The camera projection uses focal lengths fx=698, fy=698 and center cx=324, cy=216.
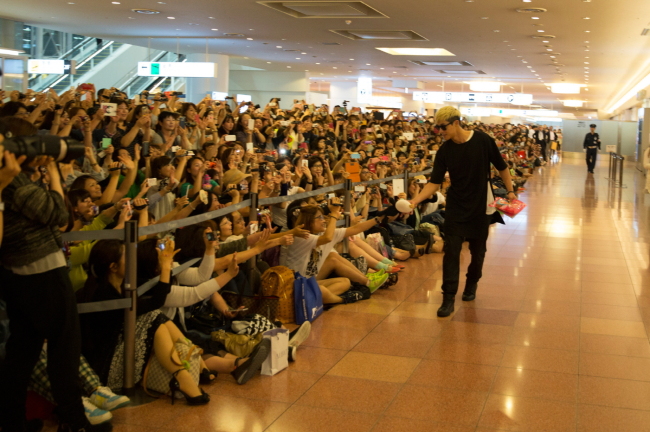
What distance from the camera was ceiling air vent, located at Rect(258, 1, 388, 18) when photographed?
1464 cm

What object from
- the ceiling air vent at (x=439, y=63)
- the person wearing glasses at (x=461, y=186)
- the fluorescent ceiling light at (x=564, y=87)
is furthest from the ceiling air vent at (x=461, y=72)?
the person wearing glasses at (x=461, y=186)

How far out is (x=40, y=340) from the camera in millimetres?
3240

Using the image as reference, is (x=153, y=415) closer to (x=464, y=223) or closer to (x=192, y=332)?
(x=192, y=332)

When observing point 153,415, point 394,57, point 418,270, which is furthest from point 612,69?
point 153,415

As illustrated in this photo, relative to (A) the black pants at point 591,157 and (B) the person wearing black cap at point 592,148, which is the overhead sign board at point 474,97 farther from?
(A) the black pants at point 591,157

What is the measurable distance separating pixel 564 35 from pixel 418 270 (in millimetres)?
12281

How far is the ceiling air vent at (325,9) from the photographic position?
14.6 m

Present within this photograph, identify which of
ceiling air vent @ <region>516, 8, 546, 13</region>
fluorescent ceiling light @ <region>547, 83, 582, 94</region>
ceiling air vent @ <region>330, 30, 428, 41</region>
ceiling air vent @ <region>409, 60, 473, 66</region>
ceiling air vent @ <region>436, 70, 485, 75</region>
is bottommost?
ceiling air vent @ <region>516, 8, 546, 13</region>

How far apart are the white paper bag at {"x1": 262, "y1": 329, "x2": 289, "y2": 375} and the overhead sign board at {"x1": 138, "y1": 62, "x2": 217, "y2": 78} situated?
789 inches

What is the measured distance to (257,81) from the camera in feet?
115

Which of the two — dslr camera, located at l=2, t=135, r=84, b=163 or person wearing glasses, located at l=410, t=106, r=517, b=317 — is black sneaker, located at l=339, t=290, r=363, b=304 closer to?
person wearing glasses, located at l=410, t=106, r=517, b=317

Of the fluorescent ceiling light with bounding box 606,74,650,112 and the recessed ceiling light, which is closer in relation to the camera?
the recessed ceiling light

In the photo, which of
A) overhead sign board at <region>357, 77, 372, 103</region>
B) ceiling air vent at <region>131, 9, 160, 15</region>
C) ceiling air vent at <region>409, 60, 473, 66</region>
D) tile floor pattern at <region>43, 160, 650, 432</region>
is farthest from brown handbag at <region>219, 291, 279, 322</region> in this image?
overhead sign board at <region>357, 77, 372, 103</region>

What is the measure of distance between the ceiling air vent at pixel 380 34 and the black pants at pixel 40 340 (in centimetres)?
1654
